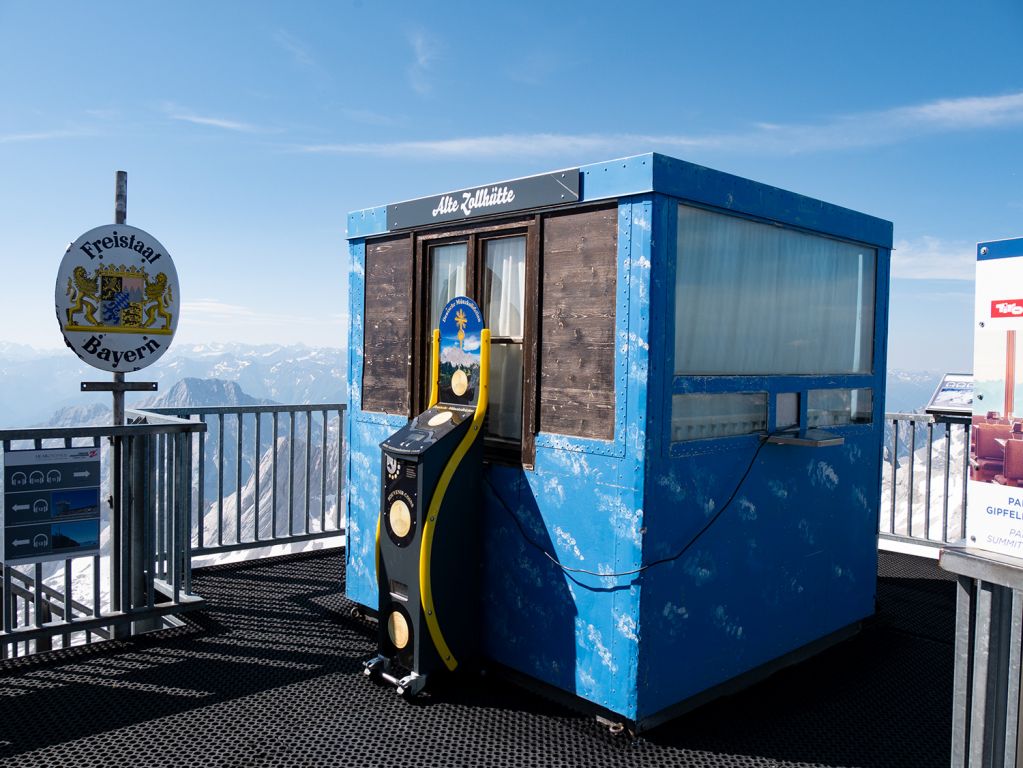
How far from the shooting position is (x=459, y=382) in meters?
4.49

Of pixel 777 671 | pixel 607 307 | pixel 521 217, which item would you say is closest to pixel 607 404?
pixel 607 307

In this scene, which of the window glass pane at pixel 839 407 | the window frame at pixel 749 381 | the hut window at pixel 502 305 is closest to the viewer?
the window frame at pixel 749 381

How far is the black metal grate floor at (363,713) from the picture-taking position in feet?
11.6

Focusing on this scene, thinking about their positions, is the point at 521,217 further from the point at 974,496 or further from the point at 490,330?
the point at 974,496

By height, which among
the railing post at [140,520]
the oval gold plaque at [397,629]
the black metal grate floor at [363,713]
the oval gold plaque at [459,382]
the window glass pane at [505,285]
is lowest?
the black metal grate floor at [363,713]

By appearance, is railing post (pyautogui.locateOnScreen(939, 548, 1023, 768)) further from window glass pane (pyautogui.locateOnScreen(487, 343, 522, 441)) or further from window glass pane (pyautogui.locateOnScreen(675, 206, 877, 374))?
window glass pane (pyautogui.locateOnScreen(487, 343, 522, 441))

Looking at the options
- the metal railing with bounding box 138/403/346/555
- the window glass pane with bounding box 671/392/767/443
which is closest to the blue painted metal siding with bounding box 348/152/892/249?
the window glass pane with bounding box 671/392/767/443

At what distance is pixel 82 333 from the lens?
15.8ft

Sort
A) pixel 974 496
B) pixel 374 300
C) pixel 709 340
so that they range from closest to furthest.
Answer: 1. pixel 974 496
2. pixel 709 340
3. pixel 374 300

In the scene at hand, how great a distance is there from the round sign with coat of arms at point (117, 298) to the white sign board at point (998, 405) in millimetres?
4605

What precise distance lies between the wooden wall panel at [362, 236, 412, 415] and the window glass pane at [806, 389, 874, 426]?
253 cm

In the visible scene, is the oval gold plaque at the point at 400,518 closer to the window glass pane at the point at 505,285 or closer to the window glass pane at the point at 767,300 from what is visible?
the window glass pane at the point at 505,285

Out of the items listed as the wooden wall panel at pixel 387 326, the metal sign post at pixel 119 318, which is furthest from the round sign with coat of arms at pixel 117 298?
the wooden wall panel at pixel 387 326

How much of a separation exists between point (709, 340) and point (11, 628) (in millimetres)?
4124
